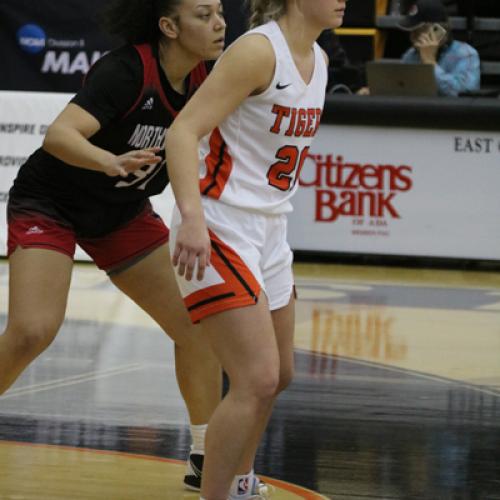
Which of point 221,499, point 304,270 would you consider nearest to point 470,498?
point 221,499

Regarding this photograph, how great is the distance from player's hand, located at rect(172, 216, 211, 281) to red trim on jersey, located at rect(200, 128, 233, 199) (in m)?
0.27

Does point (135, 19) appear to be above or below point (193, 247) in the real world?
above

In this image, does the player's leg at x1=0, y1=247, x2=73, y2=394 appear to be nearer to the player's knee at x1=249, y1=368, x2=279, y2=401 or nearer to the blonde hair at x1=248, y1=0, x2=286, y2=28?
the player's knee at x1=249, y1=368, x2=279, y2=401

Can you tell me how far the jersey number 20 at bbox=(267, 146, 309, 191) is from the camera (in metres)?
4.03

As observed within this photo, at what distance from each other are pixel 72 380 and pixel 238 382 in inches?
122

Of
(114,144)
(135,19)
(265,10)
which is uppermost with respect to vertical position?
(135,19)

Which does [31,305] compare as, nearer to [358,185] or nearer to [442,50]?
[358,185]

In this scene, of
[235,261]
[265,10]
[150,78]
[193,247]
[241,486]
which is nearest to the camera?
[193,247]

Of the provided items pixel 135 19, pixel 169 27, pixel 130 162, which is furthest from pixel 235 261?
pixel 135 19

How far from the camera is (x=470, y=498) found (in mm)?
4781

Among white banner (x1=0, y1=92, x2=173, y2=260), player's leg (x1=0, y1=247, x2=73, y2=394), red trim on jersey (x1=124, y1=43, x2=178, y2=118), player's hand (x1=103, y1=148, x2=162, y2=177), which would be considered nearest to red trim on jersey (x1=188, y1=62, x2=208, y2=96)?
red trim on jersey (x1=124, y1=43, x2=178, y2=118)

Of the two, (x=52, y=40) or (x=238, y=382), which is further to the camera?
(x=52, y=40)

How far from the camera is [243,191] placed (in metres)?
4.01

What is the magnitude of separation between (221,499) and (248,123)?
3.55 ft
